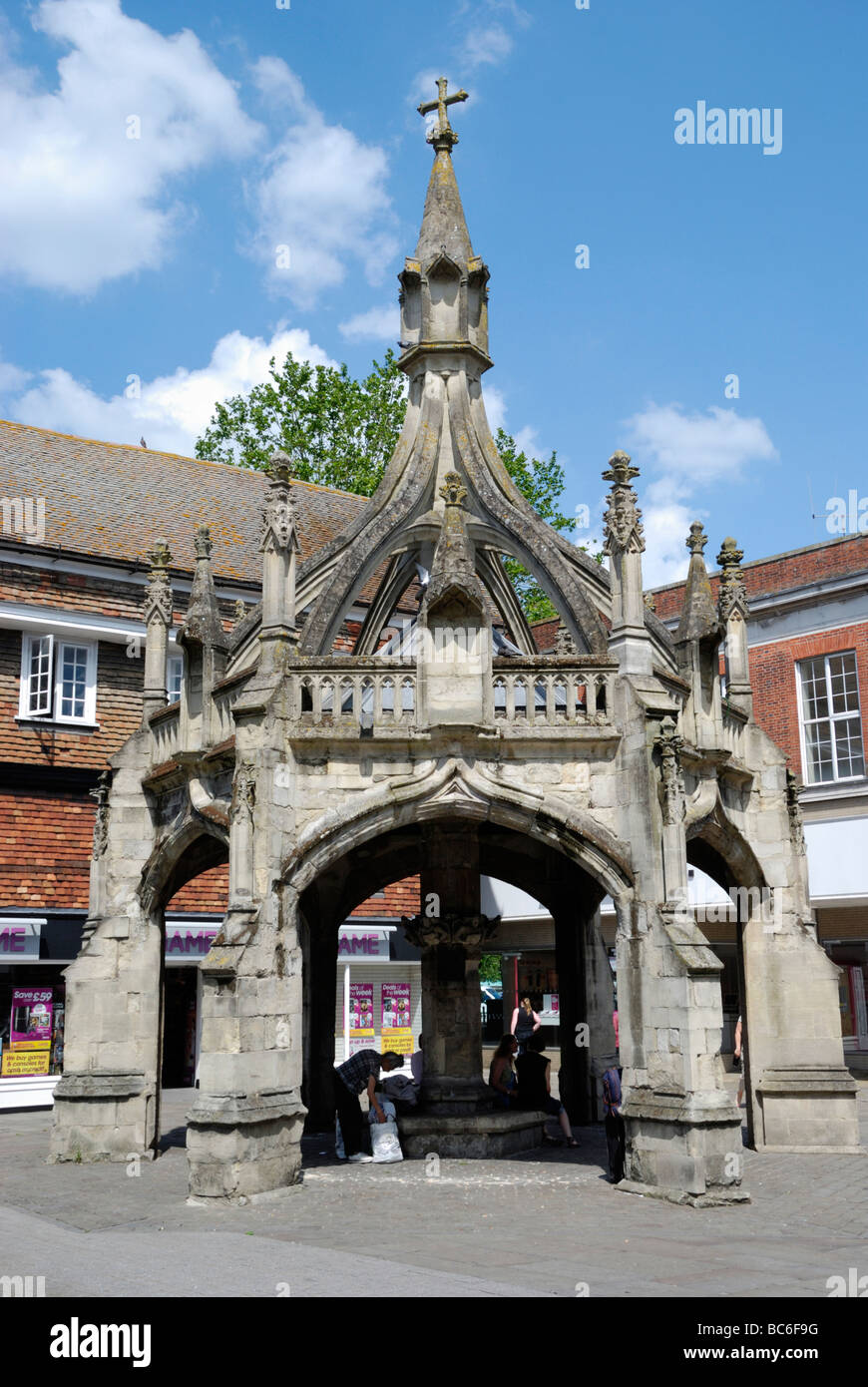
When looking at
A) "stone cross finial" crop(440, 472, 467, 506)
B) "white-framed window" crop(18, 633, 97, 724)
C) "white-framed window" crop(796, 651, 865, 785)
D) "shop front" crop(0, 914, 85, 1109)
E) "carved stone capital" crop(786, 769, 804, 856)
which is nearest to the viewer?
"stone cross finial" crop(440, 472, 467, 506)

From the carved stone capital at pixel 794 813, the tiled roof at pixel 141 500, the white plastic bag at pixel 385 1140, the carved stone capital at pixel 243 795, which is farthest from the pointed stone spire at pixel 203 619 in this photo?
the tiled roof at pixel 141 500

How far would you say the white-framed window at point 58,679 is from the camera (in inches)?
883

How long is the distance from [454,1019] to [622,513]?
6106 mm

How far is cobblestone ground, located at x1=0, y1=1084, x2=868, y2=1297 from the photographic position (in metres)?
7.94

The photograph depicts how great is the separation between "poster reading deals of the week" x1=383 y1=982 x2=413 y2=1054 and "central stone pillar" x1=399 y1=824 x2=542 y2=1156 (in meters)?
11.4

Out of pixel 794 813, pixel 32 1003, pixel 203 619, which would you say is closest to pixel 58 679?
pixel 32 1003

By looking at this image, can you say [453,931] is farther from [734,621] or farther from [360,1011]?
[360,1011]

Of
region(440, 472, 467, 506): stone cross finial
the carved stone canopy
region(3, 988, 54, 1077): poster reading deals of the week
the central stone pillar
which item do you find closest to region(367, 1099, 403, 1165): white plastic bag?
the central stone pillar

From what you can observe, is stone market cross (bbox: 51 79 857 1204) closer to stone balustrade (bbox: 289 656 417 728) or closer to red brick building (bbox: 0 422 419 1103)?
stone balustrade (bbox: 289 656 417 728)

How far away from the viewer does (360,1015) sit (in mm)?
26000

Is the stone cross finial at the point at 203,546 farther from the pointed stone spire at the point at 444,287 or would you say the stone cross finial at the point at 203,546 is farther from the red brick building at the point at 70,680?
the red brick building at the point at 70,680

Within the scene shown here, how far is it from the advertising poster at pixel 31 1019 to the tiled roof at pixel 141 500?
7848mm

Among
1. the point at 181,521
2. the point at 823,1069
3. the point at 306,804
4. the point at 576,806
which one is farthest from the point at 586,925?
the point at 181,521
